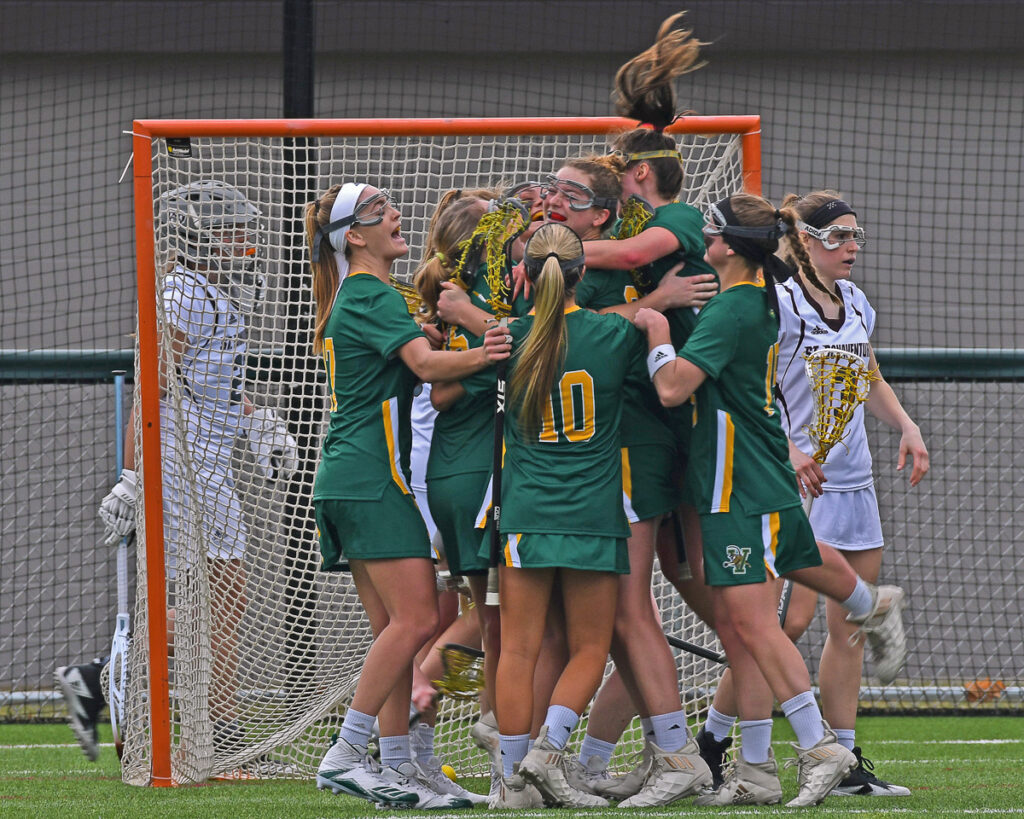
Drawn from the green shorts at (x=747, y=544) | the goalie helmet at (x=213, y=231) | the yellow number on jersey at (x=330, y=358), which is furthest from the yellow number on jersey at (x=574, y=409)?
the goalie helmet at (x=213, y=231)

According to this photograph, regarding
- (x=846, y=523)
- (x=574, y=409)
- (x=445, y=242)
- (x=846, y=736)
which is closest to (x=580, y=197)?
(x=445, y=242)

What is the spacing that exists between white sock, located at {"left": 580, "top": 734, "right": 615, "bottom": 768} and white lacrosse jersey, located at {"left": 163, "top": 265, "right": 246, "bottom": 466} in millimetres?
1762

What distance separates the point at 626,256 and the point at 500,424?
0.64m

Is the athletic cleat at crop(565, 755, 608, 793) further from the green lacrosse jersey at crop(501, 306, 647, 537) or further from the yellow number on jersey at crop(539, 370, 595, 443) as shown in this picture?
the yellow number on jersey at crop(539, 370, 595, 443)

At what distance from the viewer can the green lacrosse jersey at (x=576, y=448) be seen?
155 inches

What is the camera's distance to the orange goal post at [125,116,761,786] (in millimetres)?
4977

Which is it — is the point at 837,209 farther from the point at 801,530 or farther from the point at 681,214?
the point at 801,530

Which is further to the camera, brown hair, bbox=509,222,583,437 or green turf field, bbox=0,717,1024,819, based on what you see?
green turf field, bbox=0,717,1024,819

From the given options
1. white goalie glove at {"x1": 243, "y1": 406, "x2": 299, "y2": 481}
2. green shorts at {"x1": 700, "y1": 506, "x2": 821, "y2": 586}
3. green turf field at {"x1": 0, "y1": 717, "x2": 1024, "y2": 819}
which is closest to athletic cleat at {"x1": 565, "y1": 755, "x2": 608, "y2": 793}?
green turf field at {"x1": 0, "y1": 717, "x2": 1024, "y2": 819}

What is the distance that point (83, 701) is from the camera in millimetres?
5191

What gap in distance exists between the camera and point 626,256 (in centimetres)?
412

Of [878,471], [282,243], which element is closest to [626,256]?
[282,243]

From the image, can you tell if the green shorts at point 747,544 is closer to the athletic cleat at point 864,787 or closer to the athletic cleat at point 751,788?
the athletic cleat at point 751,788

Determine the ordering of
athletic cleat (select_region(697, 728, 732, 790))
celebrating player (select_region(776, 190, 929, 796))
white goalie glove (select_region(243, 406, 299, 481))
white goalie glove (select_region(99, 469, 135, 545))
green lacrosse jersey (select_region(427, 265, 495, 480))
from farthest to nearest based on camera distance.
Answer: white goalie glove (select_region(99, 469, 135, 545)) < white goalie glove (select_region(243, 406, 299, 481)) < celebrating player (select_region(776, 190, 929, 796)) < athletic cleat (select_region(697, 728, 732, 790)) < green lacrosse jersey (select_region(427, 265, 495, 480))
